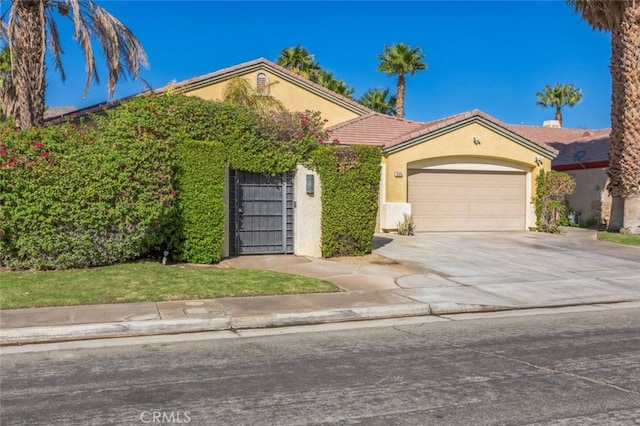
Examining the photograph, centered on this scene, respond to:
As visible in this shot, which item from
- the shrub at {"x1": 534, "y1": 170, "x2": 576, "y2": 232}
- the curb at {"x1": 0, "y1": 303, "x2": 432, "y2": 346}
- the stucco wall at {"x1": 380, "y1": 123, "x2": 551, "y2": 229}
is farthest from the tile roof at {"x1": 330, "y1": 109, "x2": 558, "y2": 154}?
the curb at {"x1": 0, "y1": 303, "x2": 432, "y2": 346}

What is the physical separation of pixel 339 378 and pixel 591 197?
975 inches

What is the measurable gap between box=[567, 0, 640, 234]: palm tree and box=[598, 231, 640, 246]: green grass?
2.90ft

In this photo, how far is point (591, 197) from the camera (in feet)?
87.9

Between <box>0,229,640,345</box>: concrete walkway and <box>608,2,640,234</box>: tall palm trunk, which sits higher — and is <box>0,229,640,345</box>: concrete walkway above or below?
below

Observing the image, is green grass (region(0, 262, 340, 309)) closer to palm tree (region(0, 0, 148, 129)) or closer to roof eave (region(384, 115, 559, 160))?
palm tree (region(0, 0, 148, 129))

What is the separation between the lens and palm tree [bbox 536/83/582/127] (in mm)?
51094

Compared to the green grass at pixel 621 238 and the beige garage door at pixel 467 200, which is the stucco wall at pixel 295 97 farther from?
the green grass at pixel 621 238

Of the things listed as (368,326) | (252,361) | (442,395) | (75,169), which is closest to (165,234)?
(75,169)

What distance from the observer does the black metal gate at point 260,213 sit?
538 inches

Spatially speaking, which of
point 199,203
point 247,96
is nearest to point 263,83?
point 247,96

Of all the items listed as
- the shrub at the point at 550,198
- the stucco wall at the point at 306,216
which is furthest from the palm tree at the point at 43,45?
the shrub at the point at 550,198

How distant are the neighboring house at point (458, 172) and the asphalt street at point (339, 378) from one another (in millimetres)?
13381

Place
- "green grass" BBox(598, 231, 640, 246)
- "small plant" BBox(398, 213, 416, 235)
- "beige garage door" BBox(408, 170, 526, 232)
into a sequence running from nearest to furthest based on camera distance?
"green grass" BBox(598, 231, 640, 246)
"small plant" BBox(398, 213, 416, 235)
"beige garage door" BBox(408, 170, 526, 232)

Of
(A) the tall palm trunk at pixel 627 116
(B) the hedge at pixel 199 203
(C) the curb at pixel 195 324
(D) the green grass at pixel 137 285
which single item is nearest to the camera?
(C) the curb at pixel 195 324
